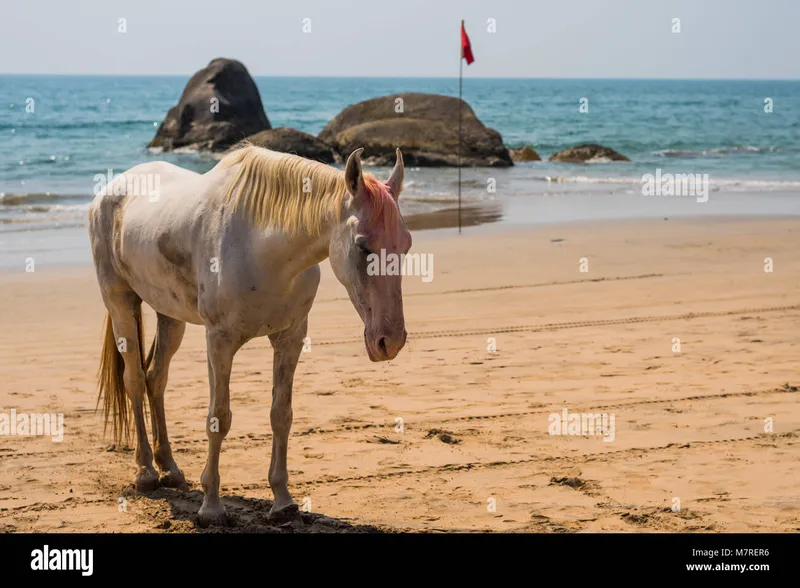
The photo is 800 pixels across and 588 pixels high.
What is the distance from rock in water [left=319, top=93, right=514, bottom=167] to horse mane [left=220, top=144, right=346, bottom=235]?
23109 mm

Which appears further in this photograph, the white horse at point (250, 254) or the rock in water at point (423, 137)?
the rock in water at point (423, 137)

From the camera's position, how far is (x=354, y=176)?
4234 mm

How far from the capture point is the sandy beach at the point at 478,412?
17.4ft

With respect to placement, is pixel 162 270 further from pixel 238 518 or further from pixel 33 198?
pixel 33 198

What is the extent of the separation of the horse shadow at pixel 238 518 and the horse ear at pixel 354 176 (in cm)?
184

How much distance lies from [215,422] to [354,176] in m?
1.65

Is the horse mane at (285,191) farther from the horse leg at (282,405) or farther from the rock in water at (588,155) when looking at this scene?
the rock in water at (588,155)

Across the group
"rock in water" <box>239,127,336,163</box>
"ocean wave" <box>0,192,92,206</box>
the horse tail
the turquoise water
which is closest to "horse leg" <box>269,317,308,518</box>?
the horse tail

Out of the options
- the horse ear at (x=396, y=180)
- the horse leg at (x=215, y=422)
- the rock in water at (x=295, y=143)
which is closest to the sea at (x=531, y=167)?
the horse ear at (x=396, y=180)

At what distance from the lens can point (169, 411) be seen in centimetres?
717

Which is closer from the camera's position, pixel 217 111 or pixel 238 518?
pixel 238 518

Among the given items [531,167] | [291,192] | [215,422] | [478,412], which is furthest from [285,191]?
[531,167]
